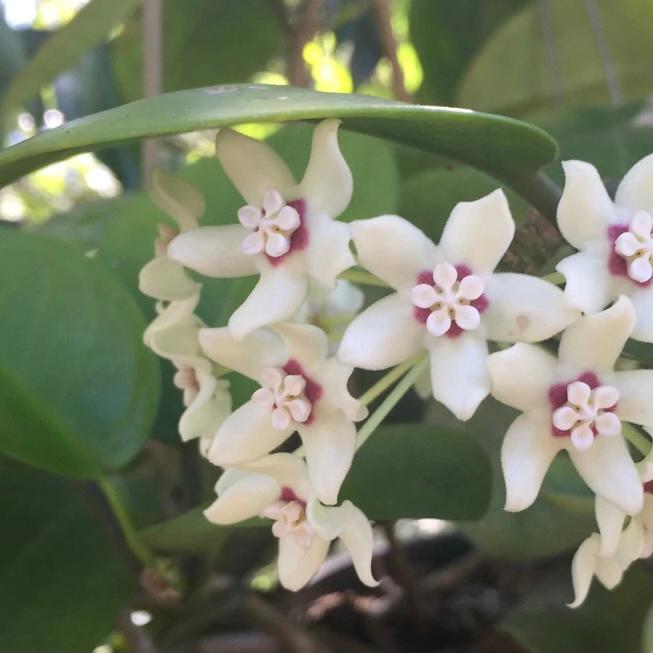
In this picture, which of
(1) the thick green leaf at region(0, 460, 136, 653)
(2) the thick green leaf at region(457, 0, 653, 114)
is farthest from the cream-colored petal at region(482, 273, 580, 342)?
(2) the thick green leaf at region(457, 0, 653, 114)

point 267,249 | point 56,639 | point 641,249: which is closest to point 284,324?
point 267,249

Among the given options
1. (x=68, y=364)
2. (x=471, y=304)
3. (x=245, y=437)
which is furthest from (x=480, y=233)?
(x=68, y=364)

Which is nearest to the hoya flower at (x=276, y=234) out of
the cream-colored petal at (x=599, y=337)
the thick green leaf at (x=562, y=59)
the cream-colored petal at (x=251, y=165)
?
the cream-colored petal at (x=251, y=165)

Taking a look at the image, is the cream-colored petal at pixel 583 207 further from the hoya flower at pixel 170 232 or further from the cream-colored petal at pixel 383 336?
the hoya flower at pixel 170 232

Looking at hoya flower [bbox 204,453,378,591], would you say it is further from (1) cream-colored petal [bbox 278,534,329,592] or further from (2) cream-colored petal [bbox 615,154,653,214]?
(2) cream-colored petal [bbox 615,154,653,214]

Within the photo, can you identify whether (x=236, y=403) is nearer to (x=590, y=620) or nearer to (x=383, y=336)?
(x=383, y=336)
